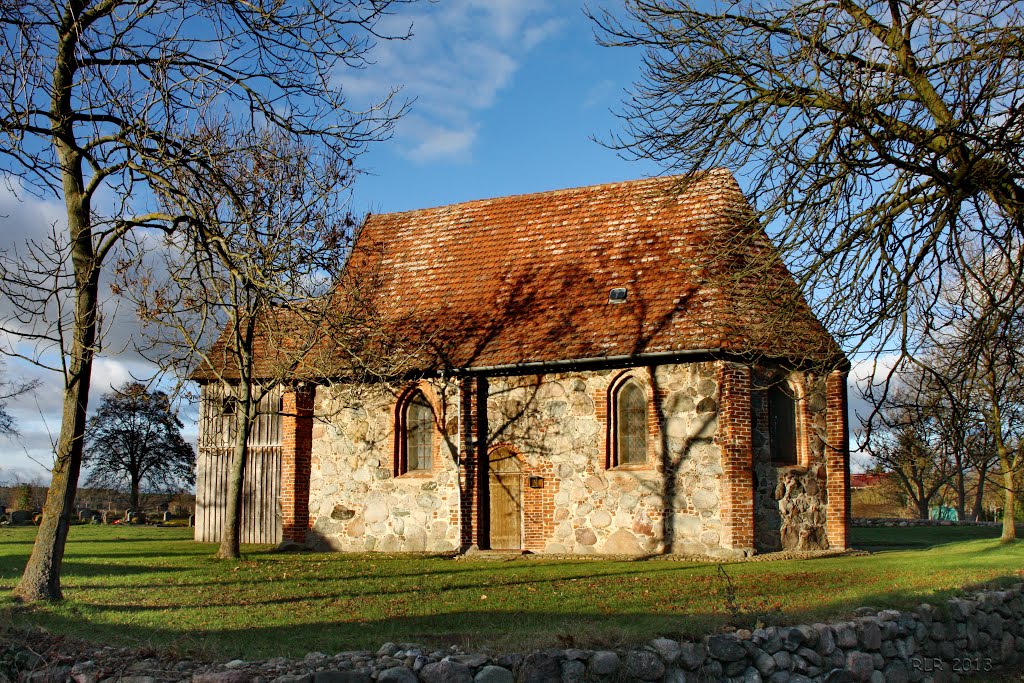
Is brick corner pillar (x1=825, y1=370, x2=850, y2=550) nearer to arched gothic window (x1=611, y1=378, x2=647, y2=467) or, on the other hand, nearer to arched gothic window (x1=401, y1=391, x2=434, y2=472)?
arched gothic window (x1=611, y1=378, x2=647, y2=467)

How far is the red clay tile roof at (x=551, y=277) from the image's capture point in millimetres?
18672

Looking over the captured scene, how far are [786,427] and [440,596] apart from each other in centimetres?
977

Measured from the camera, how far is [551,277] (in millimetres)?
20766

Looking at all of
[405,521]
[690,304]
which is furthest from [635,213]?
[405,521]

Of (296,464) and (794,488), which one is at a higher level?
(296,464)

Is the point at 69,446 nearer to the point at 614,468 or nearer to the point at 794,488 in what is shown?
the point at 614,468

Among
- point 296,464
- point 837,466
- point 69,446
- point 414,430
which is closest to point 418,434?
point 414,430

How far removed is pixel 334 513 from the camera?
20.9 metres

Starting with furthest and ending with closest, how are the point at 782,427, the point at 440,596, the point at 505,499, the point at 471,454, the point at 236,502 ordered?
the point at 505,499, the point at 471,454, the point at 782,427, the point at 236,502, the point at 440,596

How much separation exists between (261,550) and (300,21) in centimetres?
1363

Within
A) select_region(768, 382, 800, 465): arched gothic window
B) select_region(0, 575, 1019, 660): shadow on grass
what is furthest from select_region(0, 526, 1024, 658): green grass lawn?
select_region(768, 382, 800, 465): arched gothic window

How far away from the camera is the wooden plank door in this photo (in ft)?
64.6

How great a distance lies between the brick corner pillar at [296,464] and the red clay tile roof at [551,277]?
9.24ft

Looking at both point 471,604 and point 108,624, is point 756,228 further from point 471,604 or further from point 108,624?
point 108,624
